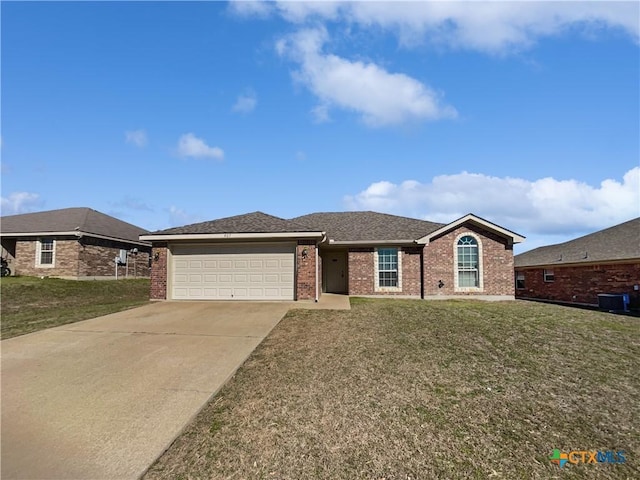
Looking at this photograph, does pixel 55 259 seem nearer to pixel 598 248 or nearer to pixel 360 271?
pixel 360 271

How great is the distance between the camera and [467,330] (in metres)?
9.62

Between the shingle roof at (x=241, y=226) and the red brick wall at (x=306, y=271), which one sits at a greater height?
the shingle roof at (x=241, y=226)

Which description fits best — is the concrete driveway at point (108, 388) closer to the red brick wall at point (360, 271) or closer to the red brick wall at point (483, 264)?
the red brick wall at point (360, 271)

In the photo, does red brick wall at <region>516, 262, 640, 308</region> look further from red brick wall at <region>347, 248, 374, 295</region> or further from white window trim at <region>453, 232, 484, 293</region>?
red brick wall at <region>347, 248, 374, 295</region>

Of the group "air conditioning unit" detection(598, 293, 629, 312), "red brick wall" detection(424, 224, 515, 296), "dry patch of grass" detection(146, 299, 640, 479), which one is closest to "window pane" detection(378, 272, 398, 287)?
"red brick wall" detection(424, 224, 515, 296)

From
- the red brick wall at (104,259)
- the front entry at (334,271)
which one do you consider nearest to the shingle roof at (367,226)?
the front entry at (334,271)

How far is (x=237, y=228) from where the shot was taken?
1509 centimetres

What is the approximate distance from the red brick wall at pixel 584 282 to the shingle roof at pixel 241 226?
14834 millimetres

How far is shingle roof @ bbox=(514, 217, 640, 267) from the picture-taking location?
59.0ft

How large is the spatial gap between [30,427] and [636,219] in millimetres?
27621

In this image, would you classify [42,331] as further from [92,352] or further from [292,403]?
[292,403]

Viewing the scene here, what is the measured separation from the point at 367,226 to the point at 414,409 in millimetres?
15499

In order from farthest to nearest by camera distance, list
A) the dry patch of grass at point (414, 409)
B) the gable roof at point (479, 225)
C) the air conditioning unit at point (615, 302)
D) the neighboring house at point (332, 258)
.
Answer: the gable roof at point (479, 225) < the air conditioning unit at point (615, 302) < the neighboring house at point (332, 258) < the dry patch of grass at point (414, 409)

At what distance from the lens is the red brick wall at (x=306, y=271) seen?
14430 mm
